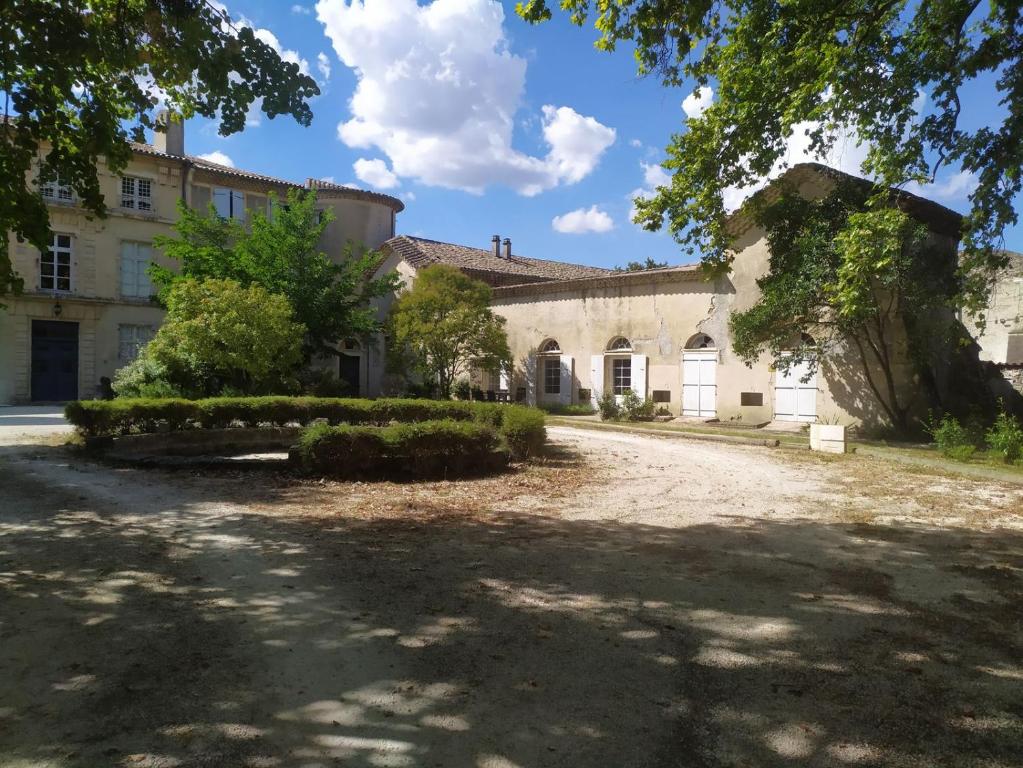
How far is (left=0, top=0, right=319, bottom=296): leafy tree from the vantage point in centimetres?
502

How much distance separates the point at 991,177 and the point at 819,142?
2021 millimetres

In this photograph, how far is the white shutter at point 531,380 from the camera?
22.6 meters

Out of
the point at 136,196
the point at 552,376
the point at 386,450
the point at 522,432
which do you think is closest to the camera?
the point at 386,450

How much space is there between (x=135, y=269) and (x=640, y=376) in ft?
65.6

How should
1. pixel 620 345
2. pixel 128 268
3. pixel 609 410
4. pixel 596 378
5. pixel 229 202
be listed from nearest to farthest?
pixel 609 410, pixel 620 345, pixel 596 378, pixel 128 268, pixel 229 202

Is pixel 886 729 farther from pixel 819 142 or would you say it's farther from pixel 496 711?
pixel 819 142

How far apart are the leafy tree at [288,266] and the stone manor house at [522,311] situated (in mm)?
2693

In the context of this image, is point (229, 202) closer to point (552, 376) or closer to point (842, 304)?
point (552, 376)

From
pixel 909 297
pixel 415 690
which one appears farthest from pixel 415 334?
pixel 415 690

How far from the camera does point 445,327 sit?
18734 mm

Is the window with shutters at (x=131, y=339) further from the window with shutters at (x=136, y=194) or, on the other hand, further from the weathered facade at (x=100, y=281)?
the window with shutters at (x=136, y=194)

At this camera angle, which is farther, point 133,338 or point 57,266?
point 133,338

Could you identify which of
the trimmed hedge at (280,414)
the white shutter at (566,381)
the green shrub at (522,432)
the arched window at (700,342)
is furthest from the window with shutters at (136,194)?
the green shrub at (522,432)

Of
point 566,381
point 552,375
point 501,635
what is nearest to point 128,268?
point 552,375
